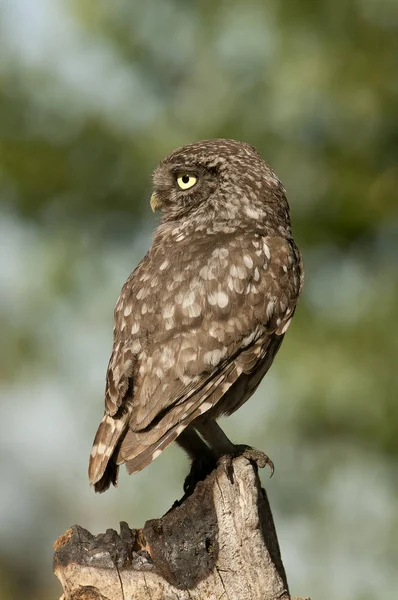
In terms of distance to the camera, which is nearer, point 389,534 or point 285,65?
point 389,534

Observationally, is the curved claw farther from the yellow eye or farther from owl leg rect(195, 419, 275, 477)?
the yellow eye

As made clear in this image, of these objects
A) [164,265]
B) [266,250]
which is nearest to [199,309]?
[164,265]

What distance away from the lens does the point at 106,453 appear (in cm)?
339

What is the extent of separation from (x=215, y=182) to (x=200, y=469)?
1.20 meters

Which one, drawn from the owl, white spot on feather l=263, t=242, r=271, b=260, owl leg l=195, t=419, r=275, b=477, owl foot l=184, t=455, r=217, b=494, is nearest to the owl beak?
the owl

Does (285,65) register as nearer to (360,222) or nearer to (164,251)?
(360,222)

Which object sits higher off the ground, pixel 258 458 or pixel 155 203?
pixel 155 203

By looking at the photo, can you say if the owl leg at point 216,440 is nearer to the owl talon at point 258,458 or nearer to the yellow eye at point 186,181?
the owl talon at point 258,458

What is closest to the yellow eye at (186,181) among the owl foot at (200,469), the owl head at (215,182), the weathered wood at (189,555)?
the owl head at (215,182)

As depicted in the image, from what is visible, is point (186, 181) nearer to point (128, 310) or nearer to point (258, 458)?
point (128, 310)

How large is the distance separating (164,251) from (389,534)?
762 cm

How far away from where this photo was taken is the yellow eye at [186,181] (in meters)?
A: 3.98

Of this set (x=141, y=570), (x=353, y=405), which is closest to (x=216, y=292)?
(x=141, y=570)

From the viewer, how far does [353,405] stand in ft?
34.9
